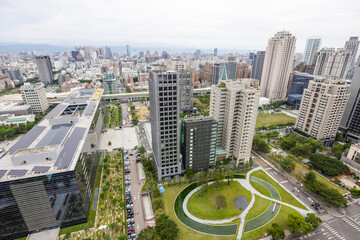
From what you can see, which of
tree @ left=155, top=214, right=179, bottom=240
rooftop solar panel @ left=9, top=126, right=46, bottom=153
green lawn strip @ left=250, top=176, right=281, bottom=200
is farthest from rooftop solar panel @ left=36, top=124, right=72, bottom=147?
green lawn strip @ left=250, top=176, right=281, bottom=200

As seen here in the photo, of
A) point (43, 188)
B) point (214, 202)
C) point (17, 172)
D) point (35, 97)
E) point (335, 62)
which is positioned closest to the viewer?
point (43, 188)

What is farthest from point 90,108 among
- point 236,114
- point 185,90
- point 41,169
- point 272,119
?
point 272,119

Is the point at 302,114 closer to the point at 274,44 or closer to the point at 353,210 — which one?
the point at 353,210

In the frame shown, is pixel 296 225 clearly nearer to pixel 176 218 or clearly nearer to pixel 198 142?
pixel 176 218

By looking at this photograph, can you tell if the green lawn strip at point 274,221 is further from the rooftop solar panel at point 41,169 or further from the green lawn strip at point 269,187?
the rooftop solar panel at point 41,169

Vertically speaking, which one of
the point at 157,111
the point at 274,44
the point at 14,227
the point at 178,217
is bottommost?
the point at 178,217

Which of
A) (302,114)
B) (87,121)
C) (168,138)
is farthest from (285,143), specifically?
(87,121)
